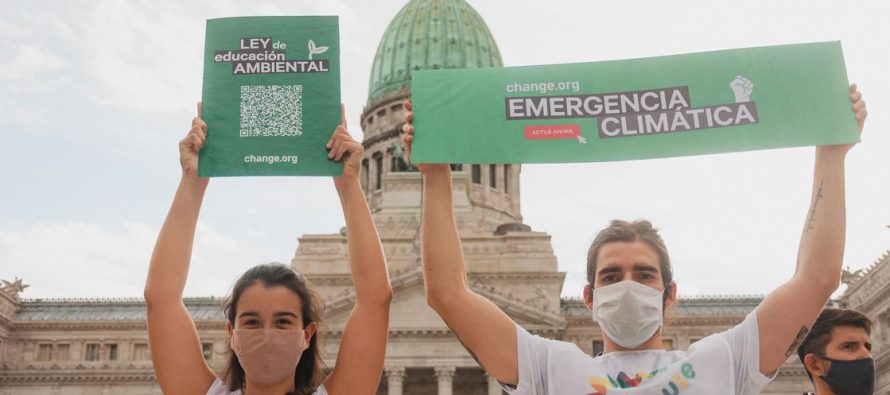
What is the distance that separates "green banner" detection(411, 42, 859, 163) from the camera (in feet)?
24.2

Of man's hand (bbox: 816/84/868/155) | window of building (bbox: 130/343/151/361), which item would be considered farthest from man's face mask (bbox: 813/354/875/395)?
window of building (bbox: 130/343/151/361)

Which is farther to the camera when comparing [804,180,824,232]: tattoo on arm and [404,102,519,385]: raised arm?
[804,180,824,232]: tattoo on arm

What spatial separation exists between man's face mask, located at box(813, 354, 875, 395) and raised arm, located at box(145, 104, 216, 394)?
5.07 metres

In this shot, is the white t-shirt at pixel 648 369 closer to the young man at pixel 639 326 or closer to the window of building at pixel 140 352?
the young man at pixel 639 326

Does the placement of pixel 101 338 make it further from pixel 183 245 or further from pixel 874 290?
pixel 183 245

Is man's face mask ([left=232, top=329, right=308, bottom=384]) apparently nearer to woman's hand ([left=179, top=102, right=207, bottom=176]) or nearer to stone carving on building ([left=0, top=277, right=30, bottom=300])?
woman's hand ([left=179, top=102, right=207, bottom=176])

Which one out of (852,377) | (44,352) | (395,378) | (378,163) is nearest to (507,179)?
(378,163)

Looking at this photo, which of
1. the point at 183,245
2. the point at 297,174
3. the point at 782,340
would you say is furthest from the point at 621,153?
the point at 183,245

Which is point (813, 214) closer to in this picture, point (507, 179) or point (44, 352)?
point (44, 352)

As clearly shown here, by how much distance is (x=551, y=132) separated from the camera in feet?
24.7

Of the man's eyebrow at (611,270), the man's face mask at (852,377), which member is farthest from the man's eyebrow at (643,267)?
the man's face mask at (852,377)

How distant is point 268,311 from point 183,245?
1.03m

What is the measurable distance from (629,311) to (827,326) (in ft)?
8.99

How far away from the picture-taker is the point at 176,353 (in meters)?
6.88
